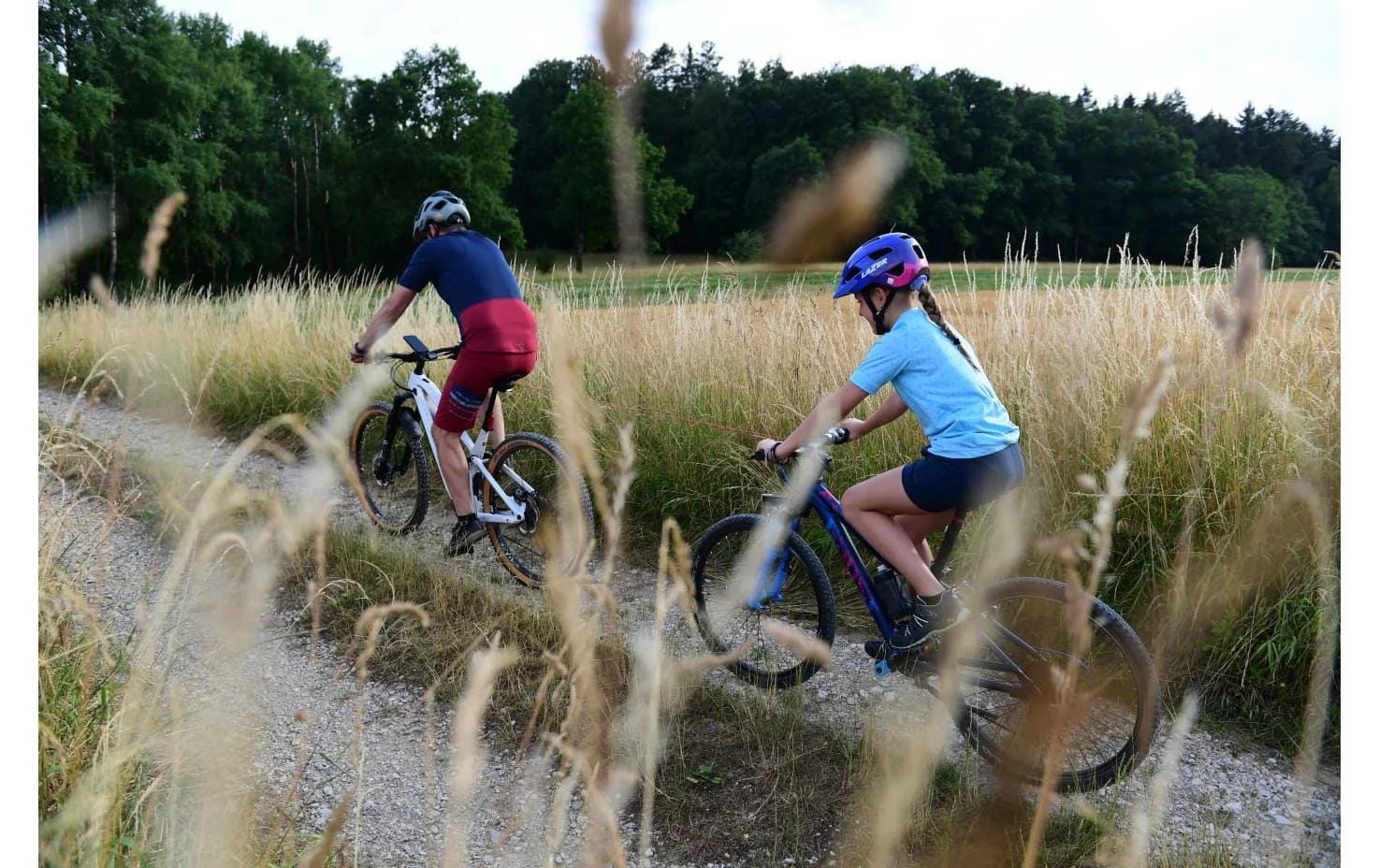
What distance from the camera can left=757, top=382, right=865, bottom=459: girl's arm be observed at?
284 centimetres

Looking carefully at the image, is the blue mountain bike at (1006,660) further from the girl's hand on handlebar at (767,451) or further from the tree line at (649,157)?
the tree line at (649,157)

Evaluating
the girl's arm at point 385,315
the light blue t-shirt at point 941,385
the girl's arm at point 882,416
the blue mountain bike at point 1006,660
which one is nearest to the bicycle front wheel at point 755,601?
the blue mountain bike at point 1006,660

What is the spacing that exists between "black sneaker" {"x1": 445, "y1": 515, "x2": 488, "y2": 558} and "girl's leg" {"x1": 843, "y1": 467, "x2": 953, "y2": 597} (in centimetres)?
242

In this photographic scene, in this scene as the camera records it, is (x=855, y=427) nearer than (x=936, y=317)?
No

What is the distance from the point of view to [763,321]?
6.16 m

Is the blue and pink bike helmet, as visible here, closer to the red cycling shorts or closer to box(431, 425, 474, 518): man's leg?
the red cycling shorts

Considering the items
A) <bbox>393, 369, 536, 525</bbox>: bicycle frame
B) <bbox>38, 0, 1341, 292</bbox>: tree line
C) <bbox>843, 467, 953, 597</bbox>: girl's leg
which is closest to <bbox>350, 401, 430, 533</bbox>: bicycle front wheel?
<bbox>393, 369, 536, 525</bbox>: bicycle frame

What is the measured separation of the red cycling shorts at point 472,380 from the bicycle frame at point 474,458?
128mm

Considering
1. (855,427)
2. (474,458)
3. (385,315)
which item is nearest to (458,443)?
(474,458)

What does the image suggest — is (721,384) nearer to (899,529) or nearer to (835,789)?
(899,529)

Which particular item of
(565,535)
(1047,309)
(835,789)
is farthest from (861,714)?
(1047,309)

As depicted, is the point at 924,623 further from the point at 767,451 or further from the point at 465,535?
the point at 465,535

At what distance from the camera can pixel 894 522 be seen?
3.21 metres

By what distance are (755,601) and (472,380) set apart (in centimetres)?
192
